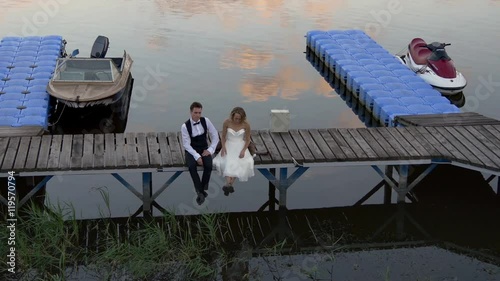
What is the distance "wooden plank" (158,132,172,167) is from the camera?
1565 cm

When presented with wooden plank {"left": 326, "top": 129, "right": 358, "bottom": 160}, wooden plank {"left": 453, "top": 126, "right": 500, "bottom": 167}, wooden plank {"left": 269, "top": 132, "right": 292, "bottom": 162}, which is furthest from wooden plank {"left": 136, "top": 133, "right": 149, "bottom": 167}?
wooden plank {"left": 453, "top": 126, "right": 500, "bottom": 167}

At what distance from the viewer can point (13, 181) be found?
15.2 meters

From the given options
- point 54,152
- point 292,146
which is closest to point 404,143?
point 292,146

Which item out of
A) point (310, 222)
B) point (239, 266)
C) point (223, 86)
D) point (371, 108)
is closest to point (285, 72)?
point (223, 86)

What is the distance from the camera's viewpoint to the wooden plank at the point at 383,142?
16.5 metres

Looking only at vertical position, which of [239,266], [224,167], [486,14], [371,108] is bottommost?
[486,14]

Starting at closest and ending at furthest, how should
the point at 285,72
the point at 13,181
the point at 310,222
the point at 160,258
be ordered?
1. the point at 160,258
2. the point at 13,181
3. the point at 310,222
4. the point at 285,72

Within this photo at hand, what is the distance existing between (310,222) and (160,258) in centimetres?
421

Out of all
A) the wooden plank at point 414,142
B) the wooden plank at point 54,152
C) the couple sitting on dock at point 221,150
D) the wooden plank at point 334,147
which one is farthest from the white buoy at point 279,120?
the wooden plank at point 54,152

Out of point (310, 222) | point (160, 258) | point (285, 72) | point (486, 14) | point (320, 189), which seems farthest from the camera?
point (486, 14)

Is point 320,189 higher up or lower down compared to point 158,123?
higher up

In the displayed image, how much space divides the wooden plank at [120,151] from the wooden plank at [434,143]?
25.1ft

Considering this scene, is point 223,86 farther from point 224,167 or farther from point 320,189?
point 224,167

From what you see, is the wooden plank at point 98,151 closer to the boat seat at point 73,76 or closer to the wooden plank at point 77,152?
the wooden plank at point 77,152
